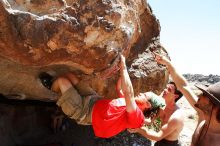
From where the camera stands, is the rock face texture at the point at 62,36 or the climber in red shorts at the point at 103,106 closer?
the rock face texture at the point at 62,36

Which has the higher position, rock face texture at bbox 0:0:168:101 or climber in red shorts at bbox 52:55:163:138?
rock face texture at bbox 0:0:168:101

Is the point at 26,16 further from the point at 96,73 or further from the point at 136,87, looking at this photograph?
the point at 136,87

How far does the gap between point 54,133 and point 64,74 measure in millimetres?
2453

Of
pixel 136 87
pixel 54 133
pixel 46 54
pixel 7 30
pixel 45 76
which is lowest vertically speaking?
pixel 54 133

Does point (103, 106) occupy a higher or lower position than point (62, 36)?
lower

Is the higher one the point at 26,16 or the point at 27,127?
the point at 26,16

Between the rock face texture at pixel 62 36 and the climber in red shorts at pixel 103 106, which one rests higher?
the rock face texture at pixel 62 36

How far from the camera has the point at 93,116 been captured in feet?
15.9

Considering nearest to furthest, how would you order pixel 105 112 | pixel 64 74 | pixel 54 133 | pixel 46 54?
pixel 46 54
pixel 105 112
pixel 64 74
pixel 54 133

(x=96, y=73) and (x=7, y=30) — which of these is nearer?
(x=7, y=30)

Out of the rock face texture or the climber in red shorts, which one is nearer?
the rock face texture

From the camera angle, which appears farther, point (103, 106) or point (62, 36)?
point (103, 106)

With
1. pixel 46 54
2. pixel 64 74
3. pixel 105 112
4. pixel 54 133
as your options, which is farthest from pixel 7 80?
pixel 54 133

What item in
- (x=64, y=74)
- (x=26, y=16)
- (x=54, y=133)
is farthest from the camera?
(x=54, y=133)
